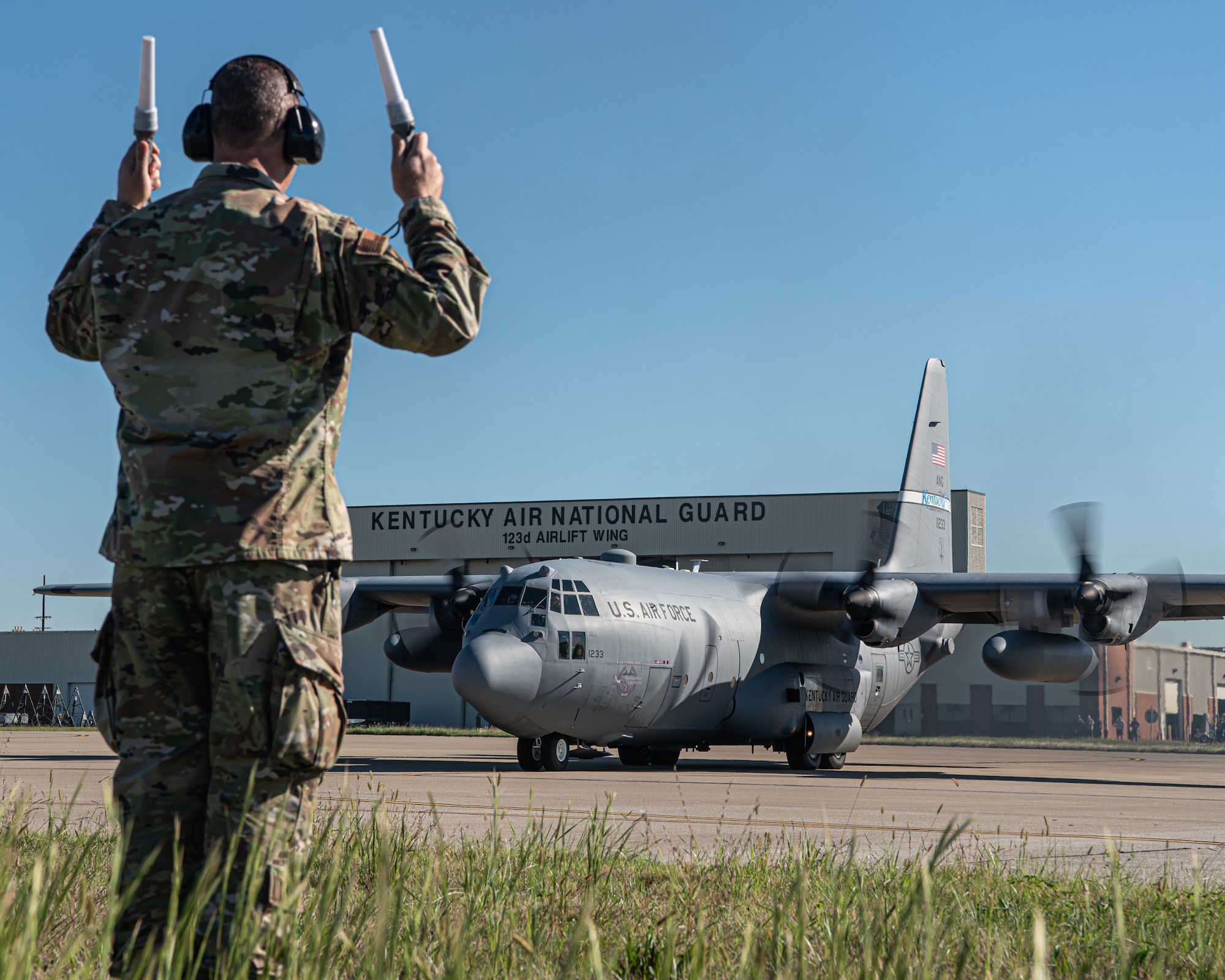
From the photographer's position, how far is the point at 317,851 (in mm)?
3959

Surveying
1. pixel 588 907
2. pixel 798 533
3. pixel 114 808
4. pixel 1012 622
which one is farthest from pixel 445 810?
pixel 798 533

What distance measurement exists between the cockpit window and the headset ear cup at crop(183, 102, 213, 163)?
1400 cm

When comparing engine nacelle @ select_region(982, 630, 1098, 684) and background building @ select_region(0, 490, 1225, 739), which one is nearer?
engine nacelle @ select_region(982, 630, 1098, 684)

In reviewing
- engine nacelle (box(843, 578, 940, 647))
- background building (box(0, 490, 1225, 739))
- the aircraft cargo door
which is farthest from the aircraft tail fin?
background building (box(0, 490, 1225, 739))

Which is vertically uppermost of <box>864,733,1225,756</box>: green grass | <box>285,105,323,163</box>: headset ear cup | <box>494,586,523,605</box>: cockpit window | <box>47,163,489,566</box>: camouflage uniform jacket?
<box>285,105,323,163</box>: headset ear cup

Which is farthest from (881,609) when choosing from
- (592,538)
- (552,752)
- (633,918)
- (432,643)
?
(592,538)

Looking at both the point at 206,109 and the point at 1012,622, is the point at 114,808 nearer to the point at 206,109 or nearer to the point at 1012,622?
the point at 206,109

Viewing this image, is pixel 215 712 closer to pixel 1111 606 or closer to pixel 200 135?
pixel 200 135

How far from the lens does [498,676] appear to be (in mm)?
15891

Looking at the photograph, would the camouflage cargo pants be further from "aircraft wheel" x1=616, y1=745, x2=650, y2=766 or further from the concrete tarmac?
"aircraft wheel" x1=616, y1=745, x2=650, y2=766

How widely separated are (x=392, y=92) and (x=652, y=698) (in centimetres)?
1578

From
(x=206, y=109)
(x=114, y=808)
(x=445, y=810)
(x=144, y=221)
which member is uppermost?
(x=206, y=109)

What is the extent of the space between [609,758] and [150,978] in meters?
22.2

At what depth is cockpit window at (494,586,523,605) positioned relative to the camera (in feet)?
56.8
